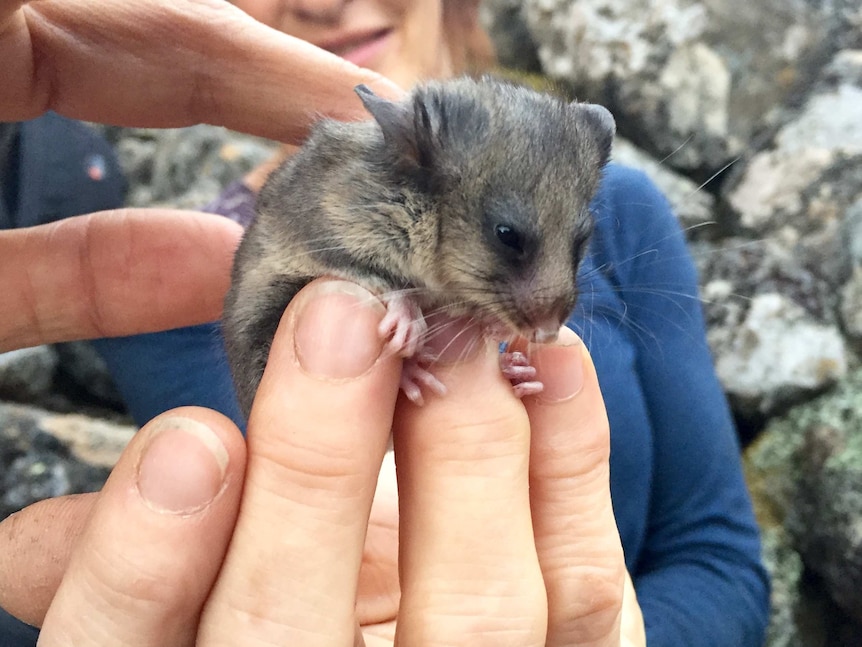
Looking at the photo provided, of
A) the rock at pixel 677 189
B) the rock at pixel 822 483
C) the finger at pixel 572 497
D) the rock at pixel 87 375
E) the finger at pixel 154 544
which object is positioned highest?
the finger at pixel 572 497

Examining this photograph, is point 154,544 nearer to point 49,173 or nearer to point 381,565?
point 381,565

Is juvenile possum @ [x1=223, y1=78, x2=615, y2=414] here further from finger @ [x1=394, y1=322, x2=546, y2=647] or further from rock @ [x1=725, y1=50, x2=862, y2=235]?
rock @ [x1=725, y1=50, x2=862, y2=235]

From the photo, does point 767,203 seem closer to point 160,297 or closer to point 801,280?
point 801,280

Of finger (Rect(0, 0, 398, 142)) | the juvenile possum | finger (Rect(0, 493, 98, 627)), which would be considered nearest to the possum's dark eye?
the juvenile possum

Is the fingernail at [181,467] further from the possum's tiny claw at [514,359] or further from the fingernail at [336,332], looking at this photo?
the possum's tiny claw at [514,359]

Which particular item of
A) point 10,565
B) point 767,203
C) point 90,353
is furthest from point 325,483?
point 767,203

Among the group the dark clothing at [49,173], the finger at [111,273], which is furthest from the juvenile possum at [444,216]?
the dark clothing at [49,173]
